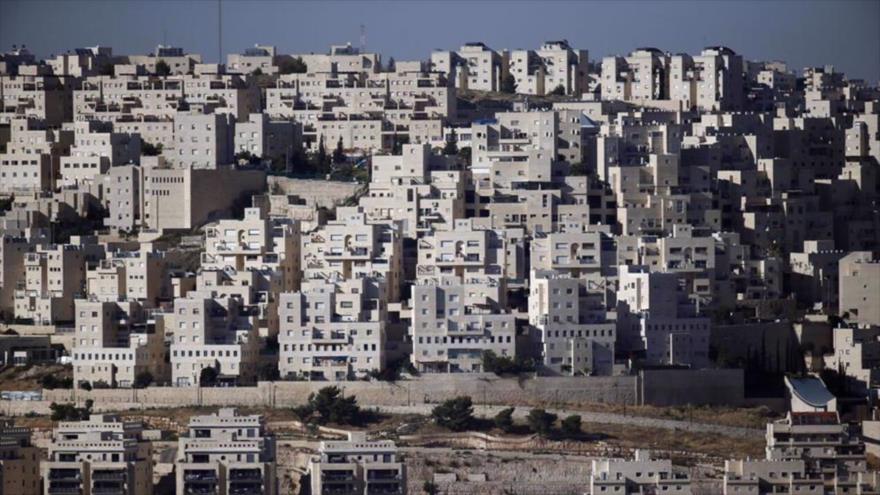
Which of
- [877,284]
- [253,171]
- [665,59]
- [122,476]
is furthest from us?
[665,59]

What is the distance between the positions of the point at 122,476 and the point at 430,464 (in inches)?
139

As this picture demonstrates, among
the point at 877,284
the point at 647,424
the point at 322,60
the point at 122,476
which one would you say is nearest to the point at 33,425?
the point at 122,476

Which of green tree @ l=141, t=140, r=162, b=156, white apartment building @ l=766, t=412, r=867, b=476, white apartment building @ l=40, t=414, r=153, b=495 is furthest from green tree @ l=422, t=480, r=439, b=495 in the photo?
green tree @ l=141, t=140, r=162, b=156

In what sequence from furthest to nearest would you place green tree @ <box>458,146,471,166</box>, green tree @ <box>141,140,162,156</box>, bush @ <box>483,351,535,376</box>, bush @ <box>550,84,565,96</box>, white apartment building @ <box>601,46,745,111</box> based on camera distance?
bush @ <box>550,84,565,96</box>, white apartment building @ <box>601,46,745,111</box>, green tree @ <box>141,140,162,156</box>, green tree @ <box>458,146,471,166</box>, bush @ <box>483,351,535,376</box>

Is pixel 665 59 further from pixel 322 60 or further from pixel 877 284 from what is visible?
pixel 877 284

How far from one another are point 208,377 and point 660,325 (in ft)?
16.6

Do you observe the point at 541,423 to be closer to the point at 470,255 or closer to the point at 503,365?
the point at 503,365

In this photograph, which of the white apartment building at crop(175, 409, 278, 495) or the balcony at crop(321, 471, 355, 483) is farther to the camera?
the white apartment building at crop(175, 409, 278, 495)

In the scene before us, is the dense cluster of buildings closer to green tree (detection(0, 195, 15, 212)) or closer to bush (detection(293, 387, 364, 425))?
green tree (detection(0, 195, 15, 212))

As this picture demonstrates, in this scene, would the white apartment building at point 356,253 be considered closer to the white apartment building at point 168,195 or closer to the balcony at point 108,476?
the white apartment building at point 168,195

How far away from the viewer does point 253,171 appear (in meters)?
48.7

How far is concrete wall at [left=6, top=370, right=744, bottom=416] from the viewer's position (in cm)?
4075

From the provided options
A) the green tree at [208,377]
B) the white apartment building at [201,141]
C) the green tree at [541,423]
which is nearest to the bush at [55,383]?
the green tree at [208,377]

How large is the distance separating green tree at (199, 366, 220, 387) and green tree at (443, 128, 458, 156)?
813 centimetres
